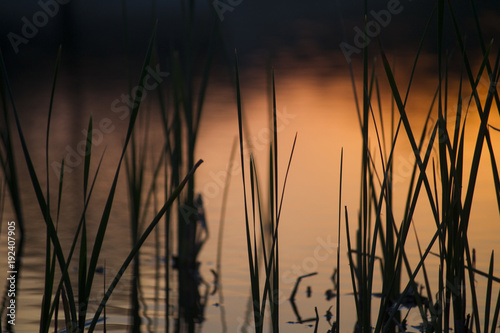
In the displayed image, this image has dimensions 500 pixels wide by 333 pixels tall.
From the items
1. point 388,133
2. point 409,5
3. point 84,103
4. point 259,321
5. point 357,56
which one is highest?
point 409,5

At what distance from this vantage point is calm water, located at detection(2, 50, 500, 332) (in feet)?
4.04

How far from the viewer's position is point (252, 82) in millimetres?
4633

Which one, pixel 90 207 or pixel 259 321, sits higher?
pixel 90 207

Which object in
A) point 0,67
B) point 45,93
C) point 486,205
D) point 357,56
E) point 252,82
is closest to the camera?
point 0,67

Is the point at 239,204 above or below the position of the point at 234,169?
below

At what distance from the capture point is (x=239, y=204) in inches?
75.4

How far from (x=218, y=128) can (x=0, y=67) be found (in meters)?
2.25

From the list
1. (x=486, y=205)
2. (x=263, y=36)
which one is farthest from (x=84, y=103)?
(x=263, y=36)

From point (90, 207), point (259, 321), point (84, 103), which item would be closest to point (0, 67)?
point (259, 321)

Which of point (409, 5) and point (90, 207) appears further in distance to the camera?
point (409, 5)

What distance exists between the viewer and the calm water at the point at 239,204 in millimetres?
1231

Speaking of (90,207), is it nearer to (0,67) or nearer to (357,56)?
(0,67)

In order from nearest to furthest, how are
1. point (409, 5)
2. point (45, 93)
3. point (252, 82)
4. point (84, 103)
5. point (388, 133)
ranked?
1. point (388, 133)
2. point (84, 103)
3. point (45, 93)
4. point (252, 82)
5. point (409, 5)

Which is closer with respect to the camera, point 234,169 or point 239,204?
point 239,204
